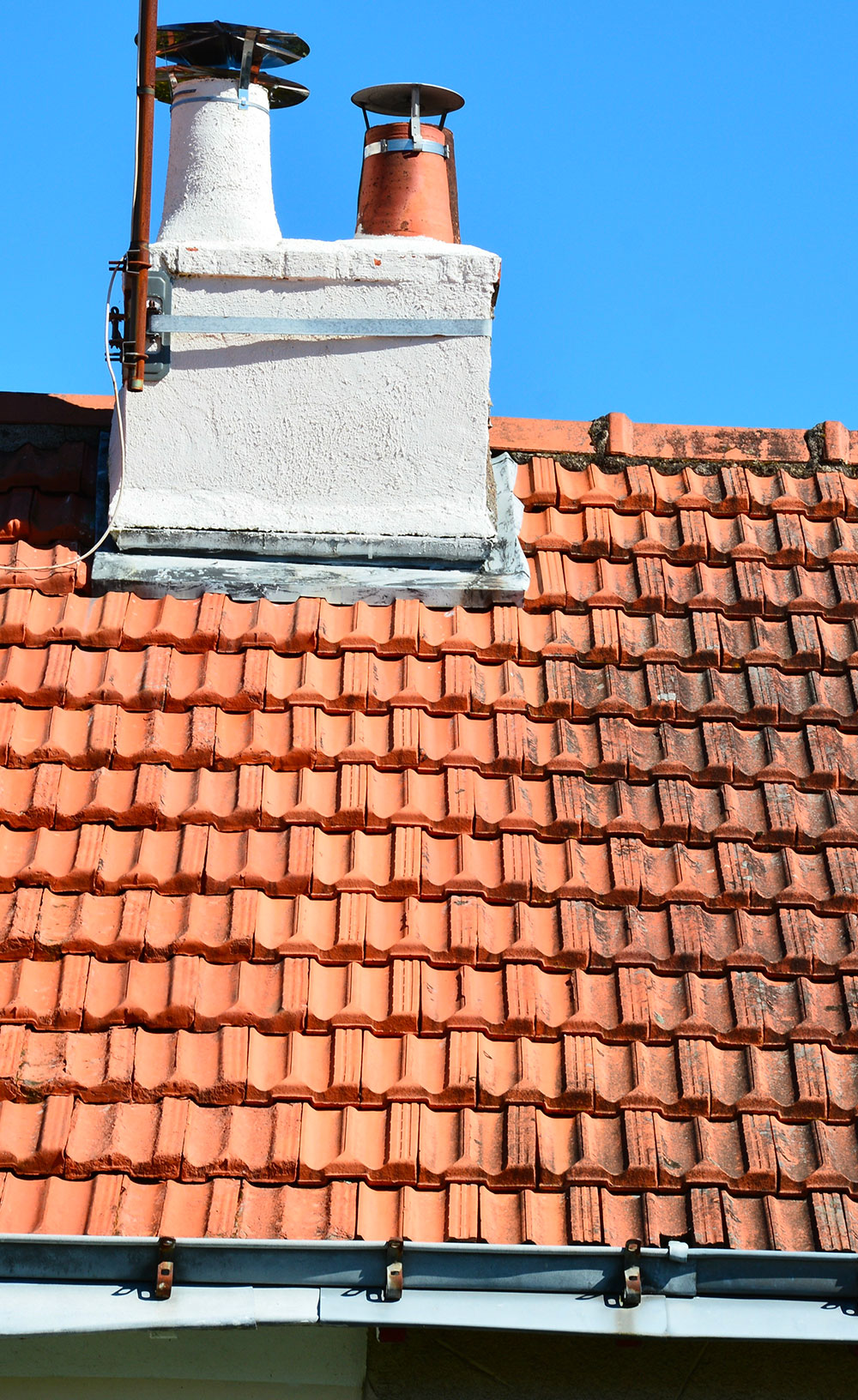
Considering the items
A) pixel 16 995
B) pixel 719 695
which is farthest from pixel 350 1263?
pixel 719 695

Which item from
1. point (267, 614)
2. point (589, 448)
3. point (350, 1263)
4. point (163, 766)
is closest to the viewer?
point (350, 1263)

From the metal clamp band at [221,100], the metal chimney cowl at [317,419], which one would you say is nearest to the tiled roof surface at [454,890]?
the metal chimney cowl at [317,419]

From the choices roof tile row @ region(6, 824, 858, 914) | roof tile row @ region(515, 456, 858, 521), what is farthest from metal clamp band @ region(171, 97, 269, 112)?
roof tile row @ region(6, 824, 858, 914)

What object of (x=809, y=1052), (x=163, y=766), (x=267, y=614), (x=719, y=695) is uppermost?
(x=267, y=614)

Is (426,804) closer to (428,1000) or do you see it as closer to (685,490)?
(428,1000)

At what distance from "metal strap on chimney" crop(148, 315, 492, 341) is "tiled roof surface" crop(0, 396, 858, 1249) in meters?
0.65

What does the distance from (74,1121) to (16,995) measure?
1.19ft

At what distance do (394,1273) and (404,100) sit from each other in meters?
3.93

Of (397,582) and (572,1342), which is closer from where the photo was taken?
(572,1342)

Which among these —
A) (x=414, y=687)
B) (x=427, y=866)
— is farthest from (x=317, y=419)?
(x=427, y=866)

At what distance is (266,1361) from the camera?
329 cm

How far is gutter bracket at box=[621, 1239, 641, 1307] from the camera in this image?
3072mm

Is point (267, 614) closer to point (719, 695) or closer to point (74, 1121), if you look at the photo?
point (719, 695)

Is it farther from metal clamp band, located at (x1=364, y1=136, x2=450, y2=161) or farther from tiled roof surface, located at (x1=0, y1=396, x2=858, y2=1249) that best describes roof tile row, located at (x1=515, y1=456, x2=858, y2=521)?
metal clamp band, located at (x1=364, y1=136, x2=450, y2=161)
